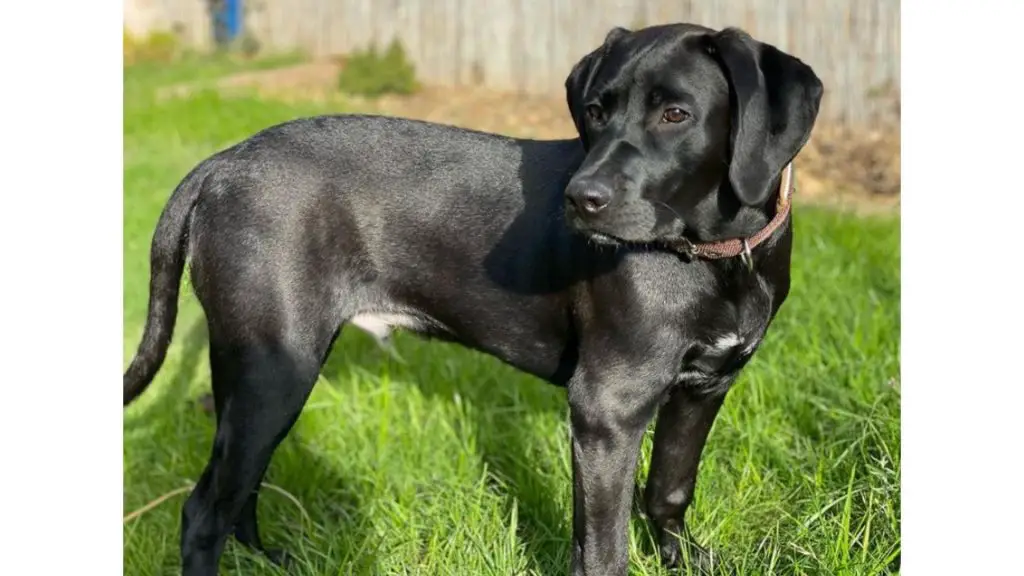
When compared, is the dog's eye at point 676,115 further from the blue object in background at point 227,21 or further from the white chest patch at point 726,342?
the blue object in background at point 227,21

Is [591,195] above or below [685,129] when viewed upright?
below

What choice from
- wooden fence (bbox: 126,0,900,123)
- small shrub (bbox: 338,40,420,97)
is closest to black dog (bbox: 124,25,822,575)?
wooden fence (bbox: 126,0,900,123)

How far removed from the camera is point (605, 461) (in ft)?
11.8

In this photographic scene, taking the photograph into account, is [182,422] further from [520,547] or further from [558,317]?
[558,317]

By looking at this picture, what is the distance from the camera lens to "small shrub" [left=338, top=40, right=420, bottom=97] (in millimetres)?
10773

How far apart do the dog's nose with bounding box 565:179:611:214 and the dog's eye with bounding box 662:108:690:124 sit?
28 cm

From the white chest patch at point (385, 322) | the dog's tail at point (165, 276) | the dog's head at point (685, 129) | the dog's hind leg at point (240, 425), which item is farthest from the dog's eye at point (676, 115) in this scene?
the dog's tail at point (165, 276)

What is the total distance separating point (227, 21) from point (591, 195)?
10494 mm

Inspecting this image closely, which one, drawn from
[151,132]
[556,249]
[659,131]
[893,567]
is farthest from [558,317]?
[151,132]

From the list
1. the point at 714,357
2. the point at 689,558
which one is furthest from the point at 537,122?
the point at 714,357

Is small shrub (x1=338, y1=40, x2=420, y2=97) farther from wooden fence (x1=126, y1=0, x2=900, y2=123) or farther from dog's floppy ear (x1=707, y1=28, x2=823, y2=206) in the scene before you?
dog's floppy ear (x1=707, y1=28, x2=823, y2=206)

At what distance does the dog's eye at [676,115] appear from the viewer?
11.1ft

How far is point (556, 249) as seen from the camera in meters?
3.83

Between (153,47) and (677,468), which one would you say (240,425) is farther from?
(153,47)
